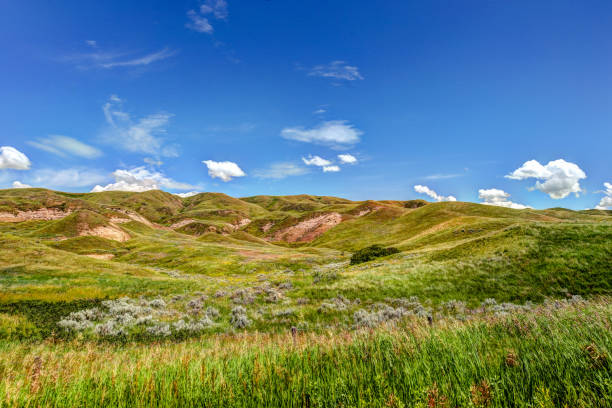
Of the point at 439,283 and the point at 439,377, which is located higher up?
the point at 439,377

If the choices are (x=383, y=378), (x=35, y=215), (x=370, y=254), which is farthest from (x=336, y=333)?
(x=35, y=215)

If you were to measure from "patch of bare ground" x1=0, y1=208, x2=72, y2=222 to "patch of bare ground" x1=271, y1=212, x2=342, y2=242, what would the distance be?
115252mm

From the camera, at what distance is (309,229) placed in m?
132

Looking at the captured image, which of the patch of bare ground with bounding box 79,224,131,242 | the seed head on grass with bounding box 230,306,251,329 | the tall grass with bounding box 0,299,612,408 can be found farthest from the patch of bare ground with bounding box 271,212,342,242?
the tall grass with bounding box 0,299,612,408

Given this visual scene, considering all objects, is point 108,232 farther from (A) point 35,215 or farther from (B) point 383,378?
(B) point 383,378

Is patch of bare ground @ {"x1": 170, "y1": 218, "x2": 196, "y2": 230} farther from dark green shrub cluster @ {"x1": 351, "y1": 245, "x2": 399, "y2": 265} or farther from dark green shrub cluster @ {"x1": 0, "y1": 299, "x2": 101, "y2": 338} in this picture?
dark green shrub cluster @ {"x1": 0, "y1": 299, "x2": 101, "y2": 338}

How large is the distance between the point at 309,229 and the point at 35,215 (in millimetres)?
141071

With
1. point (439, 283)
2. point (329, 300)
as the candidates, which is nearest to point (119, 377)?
point (329, 300)

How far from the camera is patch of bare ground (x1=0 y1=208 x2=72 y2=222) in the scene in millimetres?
117312

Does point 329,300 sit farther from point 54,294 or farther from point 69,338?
point 54,294

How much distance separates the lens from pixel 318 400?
2.57m

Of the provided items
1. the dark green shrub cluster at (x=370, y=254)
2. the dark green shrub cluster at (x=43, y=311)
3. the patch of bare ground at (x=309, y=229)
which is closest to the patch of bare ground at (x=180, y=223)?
the patch of bare ground at (x=309, y=229)

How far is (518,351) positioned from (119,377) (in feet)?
17.2

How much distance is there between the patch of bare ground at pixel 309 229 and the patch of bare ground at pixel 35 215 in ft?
378
